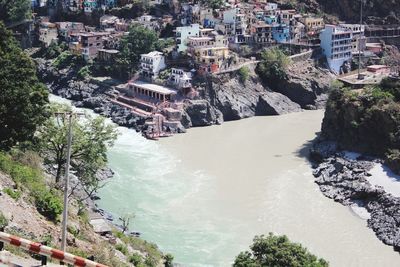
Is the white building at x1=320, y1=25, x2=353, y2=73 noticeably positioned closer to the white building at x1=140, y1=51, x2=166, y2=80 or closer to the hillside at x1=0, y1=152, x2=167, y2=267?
the white building at x1=140, y1=51, x2=166, y2=80

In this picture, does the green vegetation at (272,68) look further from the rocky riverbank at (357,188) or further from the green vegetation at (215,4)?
the rocky riverbank at (357,188)

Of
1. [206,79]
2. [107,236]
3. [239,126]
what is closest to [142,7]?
[206,79]

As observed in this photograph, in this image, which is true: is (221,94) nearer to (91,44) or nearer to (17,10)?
(91,44)

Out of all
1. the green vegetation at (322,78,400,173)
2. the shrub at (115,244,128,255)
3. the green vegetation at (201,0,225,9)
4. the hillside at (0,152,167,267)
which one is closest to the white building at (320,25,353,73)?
the green vegetation at (201,0,225,9)

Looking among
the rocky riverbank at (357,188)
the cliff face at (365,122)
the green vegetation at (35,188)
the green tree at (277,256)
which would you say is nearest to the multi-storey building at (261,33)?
the cliff face at (365,122)

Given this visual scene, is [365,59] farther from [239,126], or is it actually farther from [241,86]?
[239,126]
